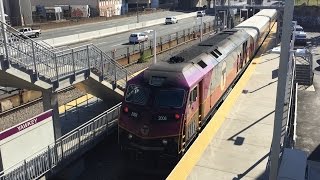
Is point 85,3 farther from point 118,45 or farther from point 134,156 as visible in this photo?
point 134,156

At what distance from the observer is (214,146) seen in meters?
13.7

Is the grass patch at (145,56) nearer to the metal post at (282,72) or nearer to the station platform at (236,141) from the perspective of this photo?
the station platform at (236,141)

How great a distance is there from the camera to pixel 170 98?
13.7m

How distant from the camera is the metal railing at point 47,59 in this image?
12.3 m

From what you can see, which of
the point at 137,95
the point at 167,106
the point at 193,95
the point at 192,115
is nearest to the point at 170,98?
the point at 167,106

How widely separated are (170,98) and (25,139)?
536 cm

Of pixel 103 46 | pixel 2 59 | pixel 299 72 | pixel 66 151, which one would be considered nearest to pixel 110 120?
pixel 66 151

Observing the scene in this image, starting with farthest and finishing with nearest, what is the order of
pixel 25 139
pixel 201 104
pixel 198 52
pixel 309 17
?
pixel 309 17, pixel 198 52, pixel 201 104, pixel 25 139

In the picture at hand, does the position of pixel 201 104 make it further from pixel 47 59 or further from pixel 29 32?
pixel 29 32

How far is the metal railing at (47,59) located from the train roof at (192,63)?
3.11 meters

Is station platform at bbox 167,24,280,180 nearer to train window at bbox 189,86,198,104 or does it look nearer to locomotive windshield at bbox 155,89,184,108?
train window at bbox 189,86,198,104

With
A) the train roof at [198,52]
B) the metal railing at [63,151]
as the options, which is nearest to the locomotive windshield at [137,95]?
the train roof at [198,52]

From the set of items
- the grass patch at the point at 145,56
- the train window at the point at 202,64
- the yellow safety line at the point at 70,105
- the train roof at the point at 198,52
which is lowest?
the yellow safety line at the point at 70,105

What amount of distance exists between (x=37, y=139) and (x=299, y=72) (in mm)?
21112
